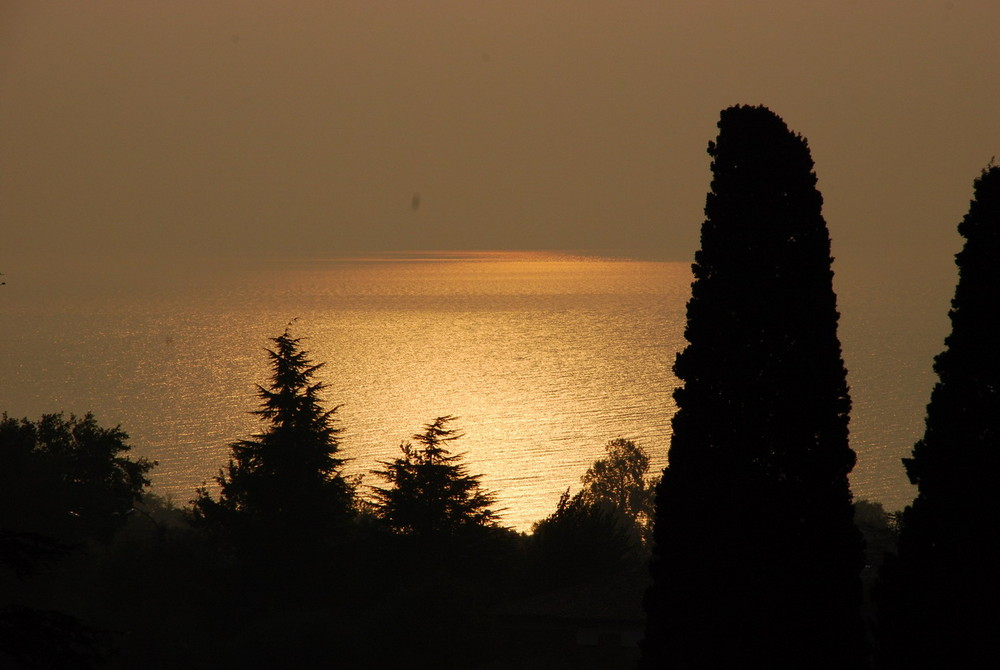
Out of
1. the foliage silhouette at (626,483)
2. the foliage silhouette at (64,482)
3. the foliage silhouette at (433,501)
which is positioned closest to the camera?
the foliage silhouette at (433,501)

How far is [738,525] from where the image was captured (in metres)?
20.4

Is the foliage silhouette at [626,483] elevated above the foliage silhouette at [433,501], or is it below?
above

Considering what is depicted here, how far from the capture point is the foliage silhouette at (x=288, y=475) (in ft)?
137

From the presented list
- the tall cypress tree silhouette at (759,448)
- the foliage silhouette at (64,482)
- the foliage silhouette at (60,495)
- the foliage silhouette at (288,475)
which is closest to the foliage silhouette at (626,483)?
the foliage silhouette at (60,495)

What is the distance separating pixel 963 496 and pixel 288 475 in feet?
94.4

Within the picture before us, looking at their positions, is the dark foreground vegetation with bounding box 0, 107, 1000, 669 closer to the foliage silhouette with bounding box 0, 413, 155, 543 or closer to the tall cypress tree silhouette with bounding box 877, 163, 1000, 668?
the tall cypress tree silhouette with bounding box 877, 163, 1000, 668

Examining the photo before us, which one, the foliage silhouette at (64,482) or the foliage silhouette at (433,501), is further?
the foliage silhouette at (64,482)

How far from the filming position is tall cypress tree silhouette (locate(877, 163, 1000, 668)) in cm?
1806

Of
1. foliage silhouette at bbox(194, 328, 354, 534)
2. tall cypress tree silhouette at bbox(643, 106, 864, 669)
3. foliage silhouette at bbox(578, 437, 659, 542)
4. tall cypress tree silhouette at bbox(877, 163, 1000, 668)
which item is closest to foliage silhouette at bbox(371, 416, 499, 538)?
foliage silhouette at bbox(194, 328, 354, 534)

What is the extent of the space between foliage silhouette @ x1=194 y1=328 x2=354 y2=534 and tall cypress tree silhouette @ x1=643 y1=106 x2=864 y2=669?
22720mm

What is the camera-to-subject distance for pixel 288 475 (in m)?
42.3

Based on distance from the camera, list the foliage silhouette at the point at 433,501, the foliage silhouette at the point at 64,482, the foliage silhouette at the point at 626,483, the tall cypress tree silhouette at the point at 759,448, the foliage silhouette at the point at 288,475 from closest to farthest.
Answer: the tall cypress tree silhouette at the point at 759,448 < the foliage silhouette at the point at 433,501 < the foliage silhouette at the point at 64,482 < the foliage silhouette at the point at 288,475 < the foliage silhouette at the point at 626,483

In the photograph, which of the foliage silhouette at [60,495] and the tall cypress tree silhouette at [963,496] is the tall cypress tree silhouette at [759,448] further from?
the foliage silhouette at [60,495]

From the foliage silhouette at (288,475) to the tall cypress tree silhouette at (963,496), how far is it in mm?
26599
